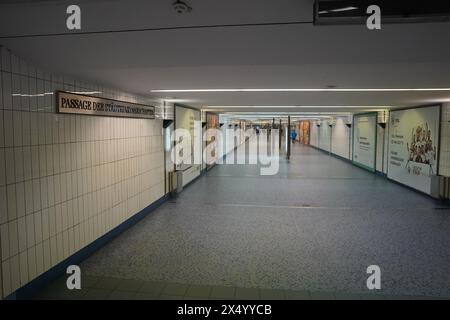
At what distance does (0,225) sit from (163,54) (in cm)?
220

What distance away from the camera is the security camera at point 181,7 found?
5.42ft

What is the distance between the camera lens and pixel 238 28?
2053 mm

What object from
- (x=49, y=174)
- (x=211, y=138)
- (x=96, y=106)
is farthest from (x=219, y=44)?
(x=211, y=138)

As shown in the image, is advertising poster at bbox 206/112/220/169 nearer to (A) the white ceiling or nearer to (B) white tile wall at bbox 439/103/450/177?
(B) white tile wall at bbox 439/103/450/177

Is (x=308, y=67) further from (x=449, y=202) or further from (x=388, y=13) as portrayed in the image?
(x=449, y=202)

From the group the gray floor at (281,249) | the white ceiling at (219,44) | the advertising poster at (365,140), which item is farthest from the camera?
the advertising poster at (365,140)

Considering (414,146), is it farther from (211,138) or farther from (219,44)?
(219,44)

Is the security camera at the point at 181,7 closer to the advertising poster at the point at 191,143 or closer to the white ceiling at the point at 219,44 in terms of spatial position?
the white ceiling at the point at 219,44

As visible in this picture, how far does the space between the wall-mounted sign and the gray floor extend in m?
2.06

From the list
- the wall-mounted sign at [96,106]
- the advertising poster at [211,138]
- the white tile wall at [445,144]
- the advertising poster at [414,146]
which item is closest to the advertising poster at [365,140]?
the advertising poster at [414,146]

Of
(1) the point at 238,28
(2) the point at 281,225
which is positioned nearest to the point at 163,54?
(1) the point at 238,28

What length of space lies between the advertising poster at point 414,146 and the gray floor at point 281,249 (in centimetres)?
90

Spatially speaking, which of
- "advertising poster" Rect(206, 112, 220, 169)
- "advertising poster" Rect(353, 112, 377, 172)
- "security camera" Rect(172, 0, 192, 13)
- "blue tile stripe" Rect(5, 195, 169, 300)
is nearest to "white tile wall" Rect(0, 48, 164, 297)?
"blue tile stripe" Rect(5, 195, 169, 300)
